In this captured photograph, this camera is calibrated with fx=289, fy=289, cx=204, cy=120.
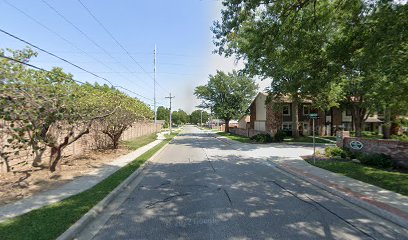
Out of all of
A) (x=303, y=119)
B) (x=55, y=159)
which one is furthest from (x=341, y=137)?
(x=303, y=119)

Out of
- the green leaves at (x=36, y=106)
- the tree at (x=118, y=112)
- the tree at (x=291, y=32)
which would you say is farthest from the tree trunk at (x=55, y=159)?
the tree at (x=291, y=32)

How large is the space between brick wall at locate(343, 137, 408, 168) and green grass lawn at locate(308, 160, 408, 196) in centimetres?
158

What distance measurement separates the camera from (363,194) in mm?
8031

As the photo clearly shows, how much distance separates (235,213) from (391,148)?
34.4ft

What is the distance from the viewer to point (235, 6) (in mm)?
9492

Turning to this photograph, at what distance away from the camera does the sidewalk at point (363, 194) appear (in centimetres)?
642

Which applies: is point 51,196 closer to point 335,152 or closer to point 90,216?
point 90,216

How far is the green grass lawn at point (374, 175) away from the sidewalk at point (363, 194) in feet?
1.22

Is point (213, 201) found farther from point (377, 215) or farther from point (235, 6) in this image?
point (235, 6)

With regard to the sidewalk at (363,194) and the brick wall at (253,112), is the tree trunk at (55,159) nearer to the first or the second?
the sidewalk at (363,194)

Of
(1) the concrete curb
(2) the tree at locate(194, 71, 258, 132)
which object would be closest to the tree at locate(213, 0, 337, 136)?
(1) the concrete curb

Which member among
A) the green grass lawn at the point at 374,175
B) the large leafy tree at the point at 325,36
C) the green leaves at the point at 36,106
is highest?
the large leafy tree at the point at 325,36

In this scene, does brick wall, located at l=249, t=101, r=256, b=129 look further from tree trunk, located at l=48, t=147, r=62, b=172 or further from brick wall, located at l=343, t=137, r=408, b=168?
tree trunk, located at l=48, t=147, r=62, b=172

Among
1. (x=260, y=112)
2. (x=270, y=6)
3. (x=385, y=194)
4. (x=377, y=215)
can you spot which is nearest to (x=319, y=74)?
(x=270, y=6)
